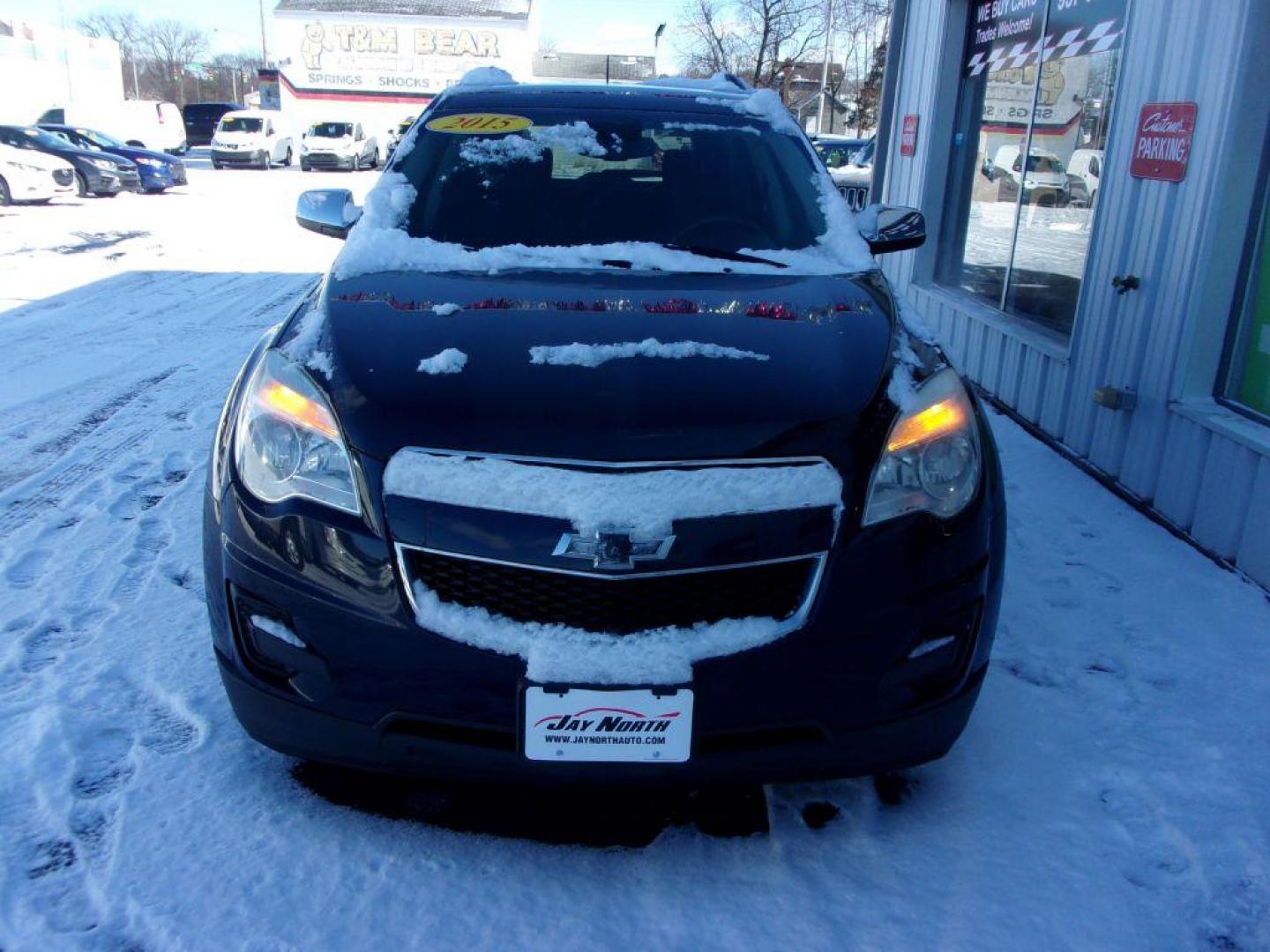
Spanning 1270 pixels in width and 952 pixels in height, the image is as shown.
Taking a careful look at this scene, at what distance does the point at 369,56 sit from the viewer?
162ft

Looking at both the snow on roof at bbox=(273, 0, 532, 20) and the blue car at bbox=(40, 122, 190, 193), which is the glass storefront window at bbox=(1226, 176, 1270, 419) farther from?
the snow on roof at bbox=(273, 0, 532, 20)

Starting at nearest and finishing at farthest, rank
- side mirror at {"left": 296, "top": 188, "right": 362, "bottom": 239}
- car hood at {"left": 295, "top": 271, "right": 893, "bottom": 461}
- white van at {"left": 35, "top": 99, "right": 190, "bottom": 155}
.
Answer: car hood at {"left": 295, "top": 271, "right": 893, "bottom": 461} < side mirror at {"left": 296, "top": 188, "right": 362, "bottom": 239} < white van at {"left": 35, "top": 99, "right": 190, "bottom": 155}

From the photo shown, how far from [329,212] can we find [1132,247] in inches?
143

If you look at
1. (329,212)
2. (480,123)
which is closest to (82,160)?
(329,212)

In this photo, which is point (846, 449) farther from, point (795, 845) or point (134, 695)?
point (134, 695)

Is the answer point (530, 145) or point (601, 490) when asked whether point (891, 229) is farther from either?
point (601, 490)

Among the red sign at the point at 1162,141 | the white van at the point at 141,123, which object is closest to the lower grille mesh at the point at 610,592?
the red sign at the point at 1162,141

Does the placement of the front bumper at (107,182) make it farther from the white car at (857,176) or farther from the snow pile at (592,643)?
the snow pile at (592,643)

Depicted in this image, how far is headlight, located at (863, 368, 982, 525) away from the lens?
2205mm

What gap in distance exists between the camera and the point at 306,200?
3.89 m

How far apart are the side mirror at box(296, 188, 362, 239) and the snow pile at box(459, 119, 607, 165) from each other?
0.50 meters

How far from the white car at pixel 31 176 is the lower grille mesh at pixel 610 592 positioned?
18755 mm

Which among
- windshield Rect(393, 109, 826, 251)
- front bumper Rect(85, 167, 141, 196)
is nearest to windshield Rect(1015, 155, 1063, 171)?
windshield Rect(393, 109, 826, 251)

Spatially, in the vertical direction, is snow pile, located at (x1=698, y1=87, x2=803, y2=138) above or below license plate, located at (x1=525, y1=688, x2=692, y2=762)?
above
